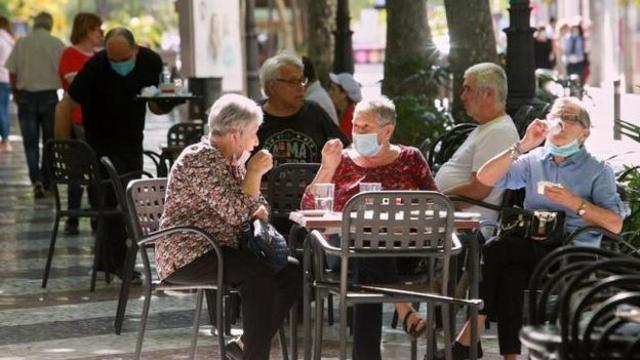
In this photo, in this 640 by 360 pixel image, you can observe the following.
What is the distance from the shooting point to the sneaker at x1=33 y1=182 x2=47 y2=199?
18.8 meters

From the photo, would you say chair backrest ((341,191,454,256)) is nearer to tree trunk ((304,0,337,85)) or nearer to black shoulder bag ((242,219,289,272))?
black shoulder bag ((242,219,289,272))

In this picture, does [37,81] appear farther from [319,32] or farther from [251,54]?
[319,32]

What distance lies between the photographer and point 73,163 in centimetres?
1185

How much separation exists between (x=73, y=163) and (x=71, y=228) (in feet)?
11.4

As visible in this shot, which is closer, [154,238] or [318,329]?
[318,329]

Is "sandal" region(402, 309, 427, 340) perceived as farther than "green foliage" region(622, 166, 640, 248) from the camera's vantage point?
No

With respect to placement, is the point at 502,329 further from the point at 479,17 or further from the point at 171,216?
the point at 479,17

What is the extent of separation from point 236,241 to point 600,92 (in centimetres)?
3446

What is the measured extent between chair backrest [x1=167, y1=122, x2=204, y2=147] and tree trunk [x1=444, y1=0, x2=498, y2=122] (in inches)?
99.8

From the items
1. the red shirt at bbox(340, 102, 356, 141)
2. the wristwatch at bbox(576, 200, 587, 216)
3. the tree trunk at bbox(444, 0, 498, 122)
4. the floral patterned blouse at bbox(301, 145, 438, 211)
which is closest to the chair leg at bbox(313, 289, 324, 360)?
the floral patterned blouse at bbox(301, 145, 438, 211)

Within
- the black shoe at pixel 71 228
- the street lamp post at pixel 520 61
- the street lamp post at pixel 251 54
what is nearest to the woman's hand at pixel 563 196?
the street lamp post at pixel 520 61

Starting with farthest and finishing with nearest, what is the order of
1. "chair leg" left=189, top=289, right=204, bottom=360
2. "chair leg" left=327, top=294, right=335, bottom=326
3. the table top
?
"chair leg" left=327, top=294, right=335, bottom=326
"chair leg" left=189, top=289, right=204, bottom=360
the table top

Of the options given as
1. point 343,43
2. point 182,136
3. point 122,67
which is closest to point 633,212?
point 122,67

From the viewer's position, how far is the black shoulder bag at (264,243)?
26.2 ft
